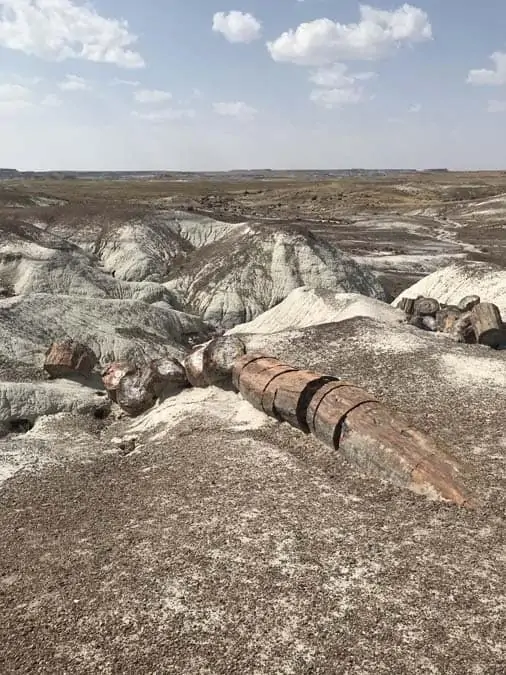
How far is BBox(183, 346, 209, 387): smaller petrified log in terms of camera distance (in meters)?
18.2

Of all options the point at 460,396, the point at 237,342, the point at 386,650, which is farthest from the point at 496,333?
the point at 386,650

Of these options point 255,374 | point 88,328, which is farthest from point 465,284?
point 88,328

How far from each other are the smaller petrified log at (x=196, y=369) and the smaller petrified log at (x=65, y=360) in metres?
4.91

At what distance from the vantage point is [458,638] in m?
7.86

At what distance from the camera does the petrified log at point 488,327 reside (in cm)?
2138

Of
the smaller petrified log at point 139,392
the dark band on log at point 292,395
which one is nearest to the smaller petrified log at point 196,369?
the smaller petrified log at point 139,392

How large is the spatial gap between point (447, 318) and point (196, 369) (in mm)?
10691

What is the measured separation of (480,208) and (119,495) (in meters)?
86.7

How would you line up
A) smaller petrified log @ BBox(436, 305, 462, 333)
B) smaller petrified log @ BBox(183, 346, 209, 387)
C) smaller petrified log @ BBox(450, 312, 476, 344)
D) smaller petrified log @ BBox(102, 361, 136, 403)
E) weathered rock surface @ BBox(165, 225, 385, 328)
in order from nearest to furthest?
smaller petrified log @ BBox(183, 346, 209, 387), smaller petrified log @ BBox(102, 361, 136, 403), smaller petrified log @ BBox(450, 312, 476, 344), smaller petrified log @ BBox(436, 305, 462, 333), weathered rock surface @ BBox(165, 225, 385, 328)

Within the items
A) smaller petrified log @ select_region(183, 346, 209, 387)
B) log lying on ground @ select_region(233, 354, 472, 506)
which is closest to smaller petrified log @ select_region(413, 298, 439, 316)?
smaller petrified log @ select_region(183, 346, 209, 387)

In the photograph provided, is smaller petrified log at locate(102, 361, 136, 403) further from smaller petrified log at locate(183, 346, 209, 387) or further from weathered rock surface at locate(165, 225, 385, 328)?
weathered rock surface at locate(165, 225, 385, 328)

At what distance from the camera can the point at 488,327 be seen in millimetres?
21328

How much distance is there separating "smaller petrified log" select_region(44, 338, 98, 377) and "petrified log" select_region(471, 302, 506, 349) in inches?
540

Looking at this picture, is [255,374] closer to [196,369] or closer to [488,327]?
[196,369]
